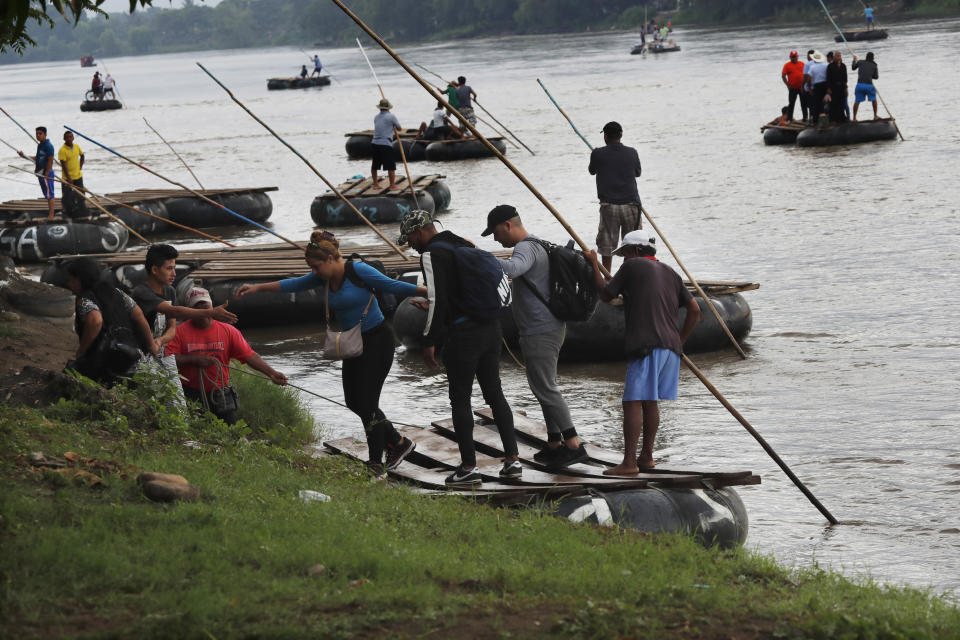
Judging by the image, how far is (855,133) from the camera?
27828mm

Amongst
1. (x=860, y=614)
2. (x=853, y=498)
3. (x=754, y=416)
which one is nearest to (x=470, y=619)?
(x=860, y=614)

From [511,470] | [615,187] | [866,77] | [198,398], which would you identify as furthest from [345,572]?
[866,77]

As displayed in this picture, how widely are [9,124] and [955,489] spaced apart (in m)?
57.1

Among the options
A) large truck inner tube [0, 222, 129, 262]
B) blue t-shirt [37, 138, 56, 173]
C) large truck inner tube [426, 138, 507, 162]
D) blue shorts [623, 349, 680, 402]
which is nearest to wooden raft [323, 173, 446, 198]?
large truck inner tube [0, 222, 129, 262]

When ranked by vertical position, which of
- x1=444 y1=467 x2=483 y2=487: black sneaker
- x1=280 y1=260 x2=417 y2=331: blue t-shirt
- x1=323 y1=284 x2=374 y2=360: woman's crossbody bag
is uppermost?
x1=280 y1=260 x2=417 y2=331: blue t-shirt

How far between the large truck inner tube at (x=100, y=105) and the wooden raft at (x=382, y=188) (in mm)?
45544

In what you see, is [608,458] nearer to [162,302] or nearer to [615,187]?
[162,302]

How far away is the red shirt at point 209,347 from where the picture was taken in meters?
8.40

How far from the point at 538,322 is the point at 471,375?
562mm

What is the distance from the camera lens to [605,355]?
40.8ft

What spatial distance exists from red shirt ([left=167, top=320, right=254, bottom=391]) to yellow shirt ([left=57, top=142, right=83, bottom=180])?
41.2 feet

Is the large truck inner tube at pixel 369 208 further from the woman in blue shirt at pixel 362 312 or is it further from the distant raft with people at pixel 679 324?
the woman in blue shirt at pixel 362 312

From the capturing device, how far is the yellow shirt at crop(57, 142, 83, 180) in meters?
20.0

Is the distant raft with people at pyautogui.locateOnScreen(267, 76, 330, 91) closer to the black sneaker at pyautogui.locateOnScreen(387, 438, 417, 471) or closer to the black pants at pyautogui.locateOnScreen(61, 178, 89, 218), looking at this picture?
the black pants at pyautogui.locateOnScreen(61, 178, 89, 218)
